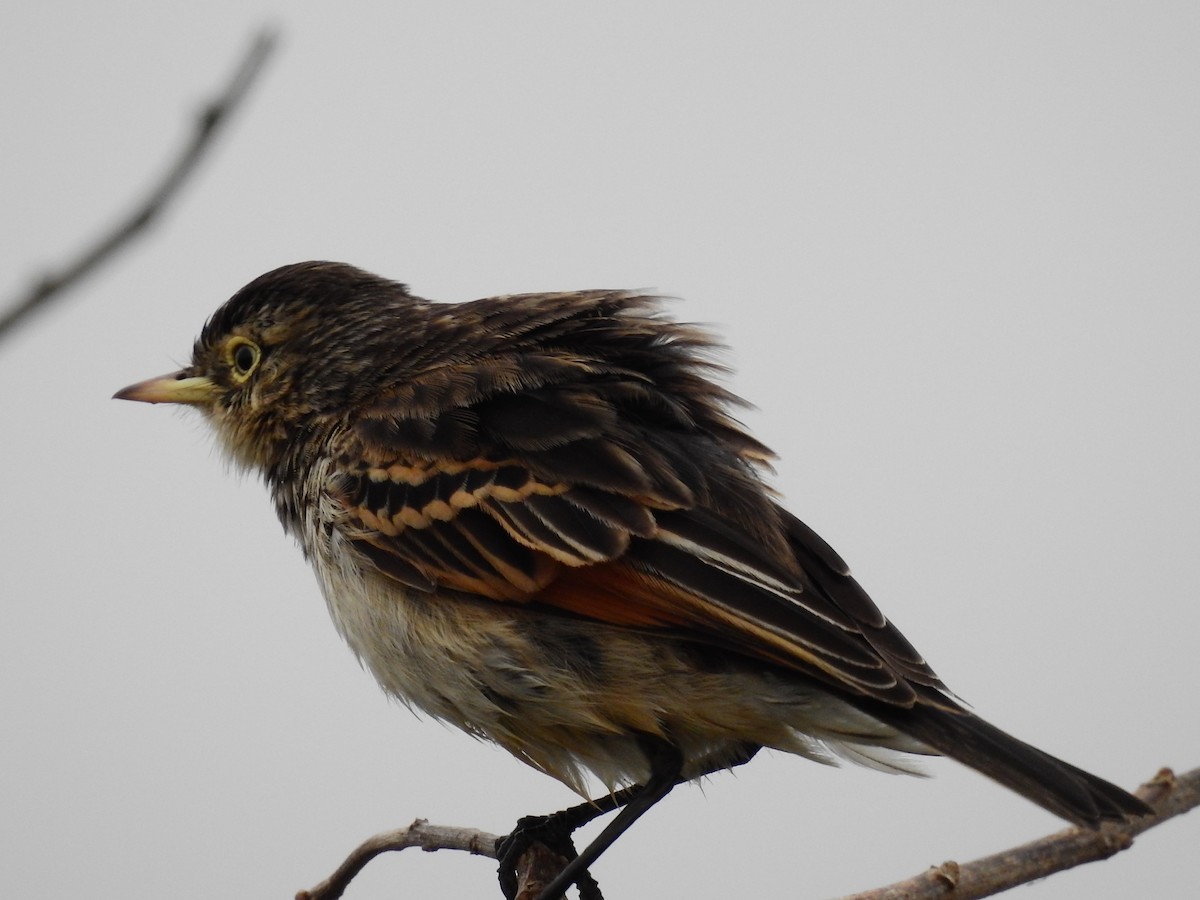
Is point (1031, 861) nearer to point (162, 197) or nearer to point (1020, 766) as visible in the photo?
point (1020, 766)

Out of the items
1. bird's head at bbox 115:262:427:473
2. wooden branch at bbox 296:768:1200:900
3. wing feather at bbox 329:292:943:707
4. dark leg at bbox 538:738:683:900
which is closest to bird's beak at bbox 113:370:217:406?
bird's head at bbox 115:262:427:473

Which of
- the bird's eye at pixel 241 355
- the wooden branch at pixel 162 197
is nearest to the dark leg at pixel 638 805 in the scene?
the bird's eye at pixel 241 355

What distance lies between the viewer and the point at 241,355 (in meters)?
6.59

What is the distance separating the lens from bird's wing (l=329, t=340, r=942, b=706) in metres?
4.46

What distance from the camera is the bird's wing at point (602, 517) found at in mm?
4457

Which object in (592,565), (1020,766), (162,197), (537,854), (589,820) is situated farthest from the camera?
(589,820)

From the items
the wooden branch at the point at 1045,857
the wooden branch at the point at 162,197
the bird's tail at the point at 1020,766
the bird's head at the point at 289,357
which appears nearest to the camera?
the wooden branch at the point at 162,197

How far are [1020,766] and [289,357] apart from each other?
3749mm

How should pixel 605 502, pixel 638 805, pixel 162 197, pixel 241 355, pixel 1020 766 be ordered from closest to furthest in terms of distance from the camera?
1. pixel 162 197
2. pixel 1020 766
3. pixel 605 502
4. pixel 638 805
5. pixel 241 355

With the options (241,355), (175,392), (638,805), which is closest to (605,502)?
(638,805)

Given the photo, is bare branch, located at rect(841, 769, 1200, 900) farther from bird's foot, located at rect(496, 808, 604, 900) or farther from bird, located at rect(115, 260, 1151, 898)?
bird's foot, located at rect(496, 808, 604, 900)

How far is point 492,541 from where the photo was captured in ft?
16.2

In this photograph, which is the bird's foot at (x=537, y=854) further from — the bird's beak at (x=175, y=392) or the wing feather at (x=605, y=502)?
the bird's beak at (x=175, y=392)

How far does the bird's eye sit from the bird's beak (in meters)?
0.14
